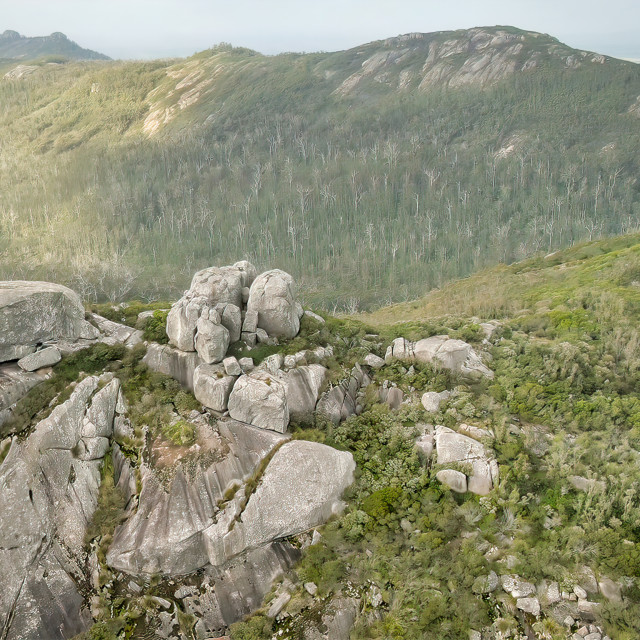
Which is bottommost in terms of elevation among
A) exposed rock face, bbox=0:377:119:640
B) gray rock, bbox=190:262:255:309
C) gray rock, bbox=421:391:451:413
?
exposed rock face, bbox=0:377:119:640

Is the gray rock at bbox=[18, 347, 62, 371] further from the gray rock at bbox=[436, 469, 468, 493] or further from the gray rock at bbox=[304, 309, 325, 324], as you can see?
the gray rock at bbox=[436, 469, 468, 493]

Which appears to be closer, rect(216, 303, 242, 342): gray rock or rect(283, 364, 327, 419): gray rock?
rect(283, 364, 327, 419): gray rock

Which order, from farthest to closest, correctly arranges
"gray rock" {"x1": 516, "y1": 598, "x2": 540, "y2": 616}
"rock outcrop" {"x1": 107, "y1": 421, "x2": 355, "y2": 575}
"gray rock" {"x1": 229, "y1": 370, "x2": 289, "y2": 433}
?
"gray rock" {"x1": 229, "y1": 370, "x2": 289, "y2": 433} < "rock outcrop" {"x1": 107, "y1": 421, "x2": 355, "y2": 575} < "gray rock" {"x1": 516, "y1": 598, "x2": 540, "y2": 616}

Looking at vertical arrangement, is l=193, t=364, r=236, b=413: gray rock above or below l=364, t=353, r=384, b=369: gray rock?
above

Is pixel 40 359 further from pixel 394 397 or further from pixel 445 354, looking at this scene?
pixel 445 354

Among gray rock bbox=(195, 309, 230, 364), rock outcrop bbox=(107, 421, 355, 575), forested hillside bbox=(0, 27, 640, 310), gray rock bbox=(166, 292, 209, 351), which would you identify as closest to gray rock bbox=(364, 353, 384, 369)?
rock outcrop bbox=(107, 421, 355, 575)

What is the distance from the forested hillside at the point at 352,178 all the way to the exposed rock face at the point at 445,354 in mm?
75996

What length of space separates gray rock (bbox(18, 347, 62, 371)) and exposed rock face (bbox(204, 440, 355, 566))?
11.0 metres

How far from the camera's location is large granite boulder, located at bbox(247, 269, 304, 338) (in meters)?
23.8

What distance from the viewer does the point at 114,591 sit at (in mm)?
17156

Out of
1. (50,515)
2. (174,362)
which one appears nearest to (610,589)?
(174,362)

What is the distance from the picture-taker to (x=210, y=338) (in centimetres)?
2172

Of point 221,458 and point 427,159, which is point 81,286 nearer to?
point 221,458

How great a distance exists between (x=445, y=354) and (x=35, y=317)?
20.2 m
